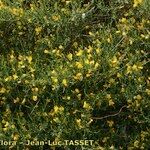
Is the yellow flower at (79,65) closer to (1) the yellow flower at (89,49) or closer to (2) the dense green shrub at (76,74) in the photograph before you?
(2) the dense green shrub at (76,74)

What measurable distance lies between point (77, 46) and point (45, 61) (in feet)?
1.21

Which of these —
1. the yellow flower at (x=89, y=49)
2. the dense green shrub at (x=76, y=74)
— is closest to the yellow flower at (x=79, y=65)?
the dense green shrub at (x=76, y=74)

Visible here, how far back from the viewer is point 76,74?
12.8ft

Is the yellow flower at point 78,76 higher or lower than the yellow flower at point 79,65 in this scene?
lower

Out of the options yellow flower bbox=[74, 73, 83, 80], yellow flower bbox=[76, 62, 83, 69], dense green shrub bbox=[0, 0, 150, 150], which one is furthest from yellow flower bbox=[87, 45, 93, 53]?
yellow flower bbox=[74, 73, 83, 80]

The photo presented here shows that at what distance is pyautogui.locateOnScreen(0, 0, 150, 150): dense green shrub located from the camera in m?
3.77

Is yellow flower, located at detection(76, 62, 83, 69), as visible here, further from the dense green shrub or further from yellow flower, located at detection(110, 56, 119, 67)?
yellow flower, located at detection(110, 56, 119, 67)

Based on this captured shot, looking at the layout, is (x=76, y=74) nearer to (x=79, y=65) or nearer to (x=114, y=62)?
(x=79, y=65)

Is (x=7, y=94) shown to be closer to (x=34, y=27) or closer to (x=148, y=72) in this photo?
(x=34, y=27)

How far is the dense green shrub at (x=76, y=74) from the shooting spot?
12.4ft

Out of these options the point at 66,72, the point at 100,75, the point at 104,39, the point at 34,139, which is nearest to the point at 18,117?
the point at 34,139

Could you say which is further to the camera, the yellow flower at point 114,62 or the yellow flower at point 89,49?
the yellow flower at point 89,49

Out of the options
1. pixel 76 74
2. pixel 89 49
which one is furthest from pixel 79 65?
pixel 89 49

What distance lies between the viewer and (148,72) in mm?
3996
